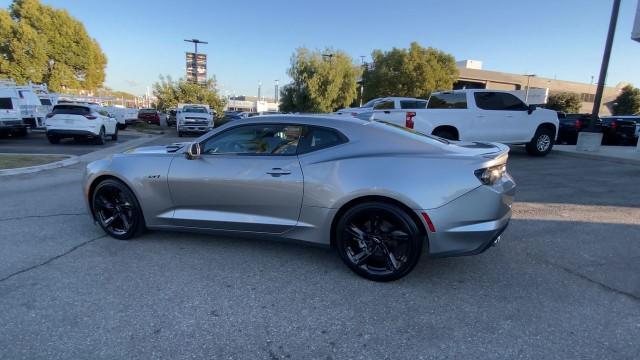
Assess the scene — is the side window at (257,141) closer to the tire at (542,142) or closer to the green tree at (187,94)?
the tire at (542,142)

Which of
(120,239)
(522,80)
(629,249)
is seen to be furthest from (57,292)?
(522,80)

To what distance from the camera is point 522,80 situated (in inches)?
2525

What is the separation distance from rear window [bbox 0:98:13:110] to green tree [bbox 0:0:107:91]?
28.0 metres

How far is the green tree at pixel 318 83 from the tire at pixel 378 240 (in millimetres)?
33606

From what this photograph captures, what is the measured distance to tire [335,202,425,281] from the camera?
10.5ft

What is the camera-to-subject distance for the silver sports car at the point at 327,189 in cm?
314

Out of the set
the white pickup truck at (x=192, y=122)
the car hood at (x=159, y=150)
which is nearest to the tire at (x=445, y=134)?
the car hood at (x=159, y=150)

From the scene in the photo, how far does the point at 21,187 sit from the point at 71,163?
3201mm

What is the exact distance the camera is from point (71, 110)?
13.9 metres

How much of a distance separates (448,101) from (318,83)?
2706 centimetres

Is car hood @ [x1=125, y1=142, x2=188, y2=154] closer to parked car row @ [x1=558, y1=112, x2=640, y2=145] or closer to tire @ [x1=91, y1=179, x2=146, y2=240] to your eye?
tire @ [x1=91, y1=179, x2=146, y2=240]

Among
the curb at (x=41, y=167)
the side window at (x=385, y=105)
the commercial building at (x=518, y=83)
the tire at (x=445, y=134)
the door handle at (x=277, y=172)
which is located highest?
the commercial building at (x=518, y=83)

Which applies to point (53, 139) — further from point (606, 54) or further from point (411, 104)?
point (606, 54)

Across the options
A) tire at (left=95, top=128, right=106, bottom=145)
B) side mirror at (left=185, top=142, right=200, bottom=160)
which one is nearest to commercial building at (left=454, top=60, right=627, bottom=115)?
tire at (left=95, top=128, right=106, bottom=145)
